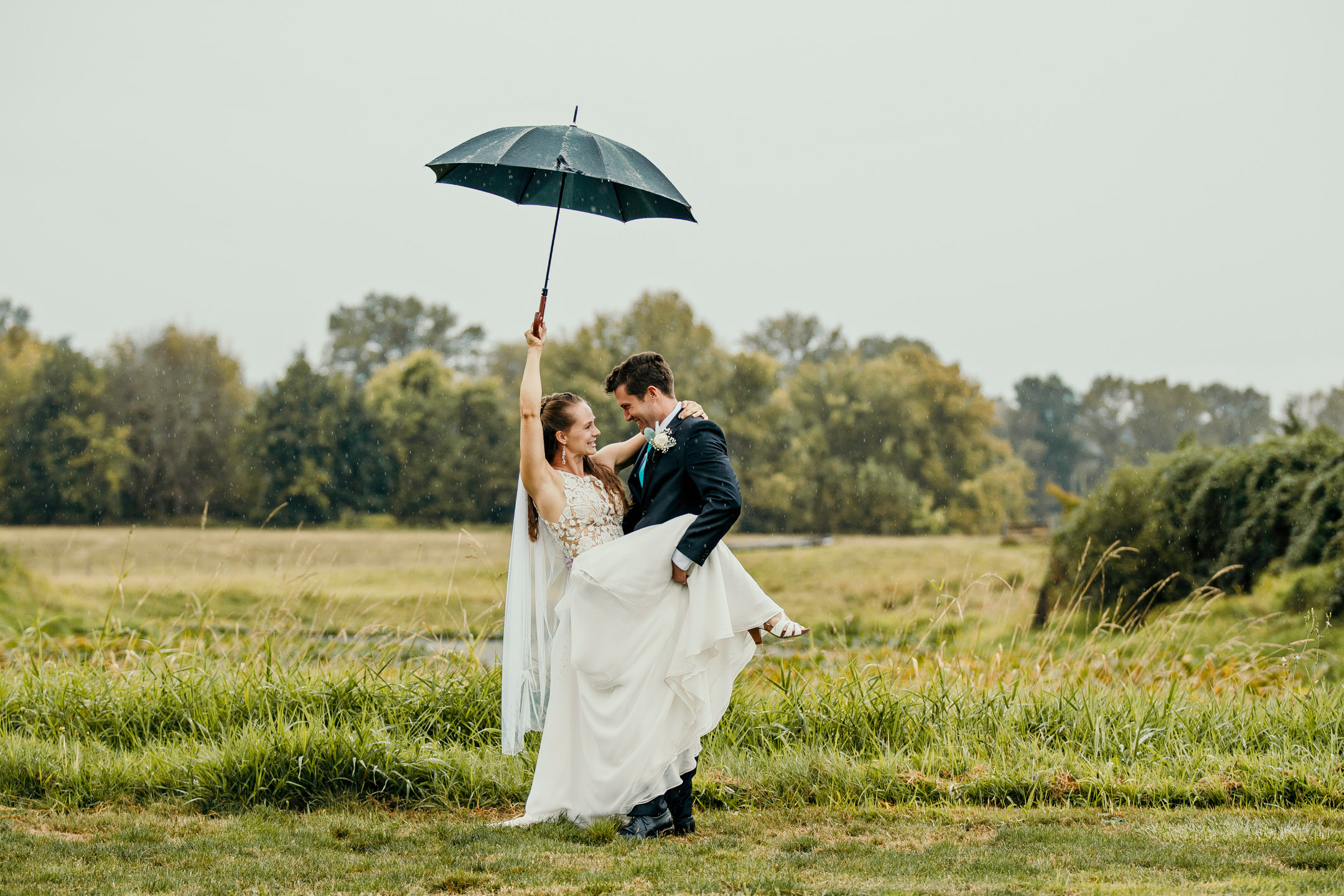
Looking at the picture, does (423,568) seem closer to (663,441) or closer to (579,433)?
(579,433)

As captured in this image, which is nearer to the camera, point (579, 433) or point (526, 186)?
point (579, 433)

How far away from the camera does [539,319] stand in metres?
4.37

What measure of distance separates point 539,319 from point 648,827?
222 cm

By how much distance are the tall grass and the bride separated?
601 mm

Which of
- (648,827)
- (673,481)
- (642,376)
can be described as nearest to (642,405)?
(642,376)

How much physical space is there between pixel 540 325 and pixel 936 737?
3.09 metres

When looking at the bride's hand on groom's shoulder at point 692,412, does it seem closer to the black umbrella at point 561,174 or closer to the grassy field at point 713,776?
Result: the black umbrella at point 561,174

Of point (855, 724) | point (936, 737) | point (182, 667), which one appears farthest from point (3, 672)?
point (936, 737)

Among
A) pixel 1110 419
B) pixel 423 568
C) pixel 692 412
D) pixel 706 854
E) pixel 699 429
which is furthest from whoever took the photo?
pixel 1110 419

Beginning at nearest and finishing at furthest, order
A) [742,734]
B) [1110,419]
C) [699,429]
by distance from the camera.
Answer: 1. [699,429]
2. [742,734]
3. [1110,419]

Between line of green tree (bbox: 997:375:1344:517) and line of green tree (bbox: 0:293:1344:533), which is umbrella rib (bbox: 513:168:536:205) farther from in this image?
line of green tree (bbox: 997:375:1344:517)

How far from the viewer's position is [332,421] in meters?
41.7

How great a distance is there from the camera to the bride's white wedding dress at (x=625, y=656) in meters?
4.38

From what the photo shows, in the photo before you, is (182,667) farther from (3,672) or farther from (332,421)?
(332,421)
